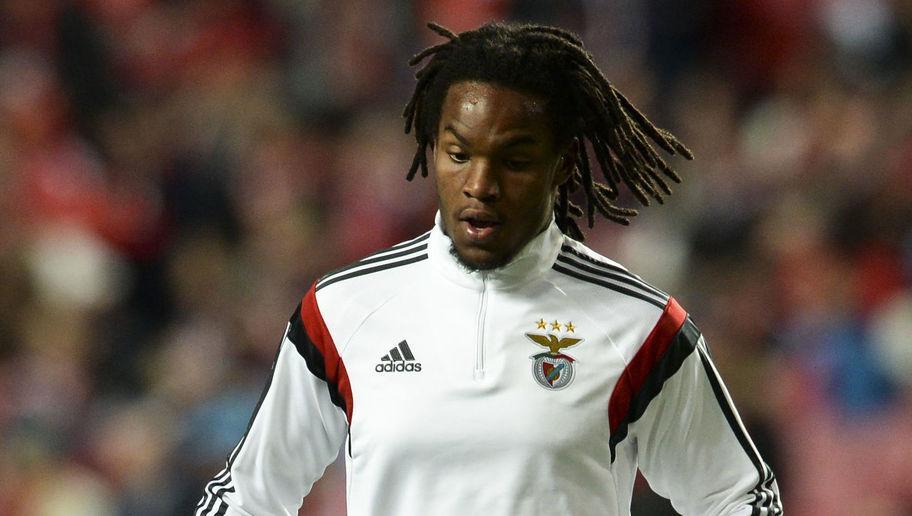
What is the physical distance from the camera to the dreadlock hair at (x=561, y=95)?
265cm

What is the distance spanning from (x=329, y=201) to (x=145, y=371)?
1.07m

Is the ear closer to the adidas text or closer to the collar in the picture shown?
the collar

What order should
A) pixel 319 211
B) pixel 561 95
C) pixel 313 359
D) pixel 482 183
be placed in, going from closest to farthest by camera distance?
pixel 482 183
pixel 561 95
pixel 313 359
pixel 319 211

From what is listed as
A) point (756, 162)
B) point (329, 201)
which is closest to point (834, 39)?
point (756, 162)

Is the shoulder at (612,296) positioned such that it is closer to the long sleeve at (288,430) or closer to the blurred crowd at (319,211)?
the long sleeve at (288,430)

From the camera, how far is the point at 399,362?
270 centimetres

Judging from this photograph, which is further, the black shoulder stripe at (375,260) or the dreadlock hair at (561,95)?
the black shoulder stripe at (375,260)

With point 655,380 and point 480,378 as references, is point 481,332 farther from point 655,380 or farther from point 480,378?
point 655,380

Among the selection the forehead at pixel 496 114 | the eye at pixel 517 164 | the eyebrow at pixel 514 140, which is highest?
the forehead at pixel 496 114

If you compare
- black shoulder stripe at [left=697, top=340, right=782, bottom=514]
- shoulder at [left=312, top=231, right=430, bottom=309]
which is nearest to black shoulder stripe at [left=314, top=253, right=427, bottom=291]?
shoulder at [left=312, top=231, right=430, bottom=309]

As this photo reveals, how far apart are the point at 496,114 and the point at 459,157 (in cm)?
10

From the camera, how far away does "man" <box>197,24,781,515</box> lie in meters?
2.62

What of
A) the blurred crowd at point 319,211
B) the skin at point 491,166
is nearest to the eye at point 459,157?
the skin at point 491,166

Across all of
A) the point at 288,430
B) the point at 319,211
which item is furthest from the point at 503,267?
the point at 319,211
